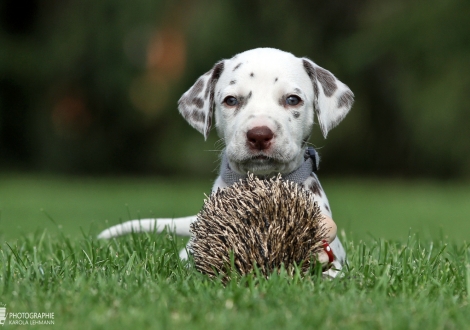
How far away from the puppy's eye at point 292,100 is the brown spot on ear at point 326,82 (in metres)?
0.40

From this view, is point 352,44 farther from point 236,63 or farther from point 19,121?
point 236,63

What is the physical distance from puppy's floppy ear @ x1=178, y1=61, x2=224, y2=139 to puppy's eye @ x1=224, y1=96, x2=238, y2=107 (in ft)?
1.19

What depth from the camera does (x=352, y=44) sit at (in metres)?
19.1

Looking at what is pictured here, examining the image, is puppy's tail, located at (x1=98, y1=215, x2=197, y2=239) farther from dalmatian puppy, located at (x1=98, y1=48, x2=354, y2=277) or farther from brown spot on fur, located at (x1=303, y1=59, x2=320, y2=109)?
brown spot on fur, located at (x1=303, y1=59, x2=320, y2=109)

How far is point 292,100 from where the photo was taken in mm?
4559

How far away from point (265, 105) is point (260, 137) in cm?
35

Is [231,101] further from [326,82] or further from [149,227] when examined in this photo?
[149,227]

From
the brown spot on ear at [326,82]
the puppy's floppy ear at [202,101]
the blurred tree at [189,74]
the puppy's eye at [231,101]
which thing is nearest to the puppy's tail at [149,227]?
the puppy's floppy ear at [202,101]

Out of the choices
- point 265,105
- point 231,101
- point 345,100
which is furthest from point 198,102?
point 345,100

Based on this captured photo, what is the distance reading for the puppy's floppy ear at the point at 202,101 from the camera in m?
5.00

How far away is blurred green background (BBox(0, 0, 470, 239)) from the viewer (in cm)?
1852

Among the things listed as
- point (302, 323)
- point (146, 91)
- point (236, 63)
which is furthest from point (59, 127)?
point (302, 323)

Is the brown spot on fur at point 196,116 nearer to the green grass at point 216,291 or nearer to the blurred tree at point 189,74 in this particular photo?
the green grass at point 216,291

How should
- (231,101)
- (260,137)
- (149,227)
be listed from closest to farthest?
(260,137) < (231,101) < (149,227)
